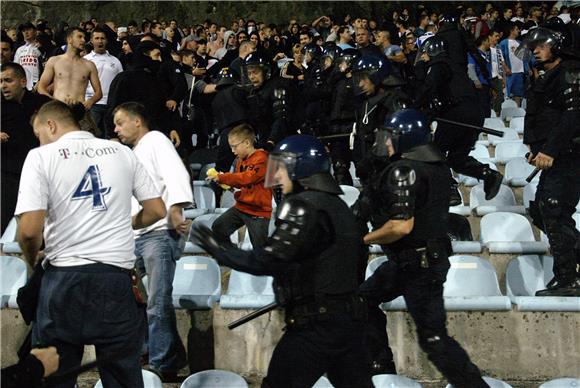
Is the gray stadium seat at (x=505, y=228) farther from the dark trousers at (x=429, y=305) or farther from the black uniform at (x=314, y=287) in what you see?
the black uniform at (x=314, y=287)

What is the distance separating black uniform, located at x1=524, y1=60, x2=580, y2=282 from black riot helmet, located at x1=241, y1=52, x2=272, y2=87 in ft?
13.1

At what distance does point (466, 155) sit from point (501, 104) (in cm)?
605

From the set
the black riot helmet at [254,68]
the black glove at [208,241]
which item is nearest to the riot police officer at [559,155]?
the black glove at [208,241]

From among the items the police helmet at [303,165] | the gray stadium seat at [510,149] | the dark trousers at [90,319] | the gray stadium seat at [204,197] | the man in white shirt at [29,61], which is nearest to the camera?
the dark trousers at [90,319]

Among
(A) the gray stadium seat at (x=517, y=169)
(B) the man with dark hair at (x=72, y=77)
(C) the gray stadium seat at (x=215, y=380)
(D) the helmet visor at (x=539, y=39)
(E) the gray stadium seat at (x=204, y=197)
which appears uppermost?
(B) the man with dark hair at (x=72, y=77)

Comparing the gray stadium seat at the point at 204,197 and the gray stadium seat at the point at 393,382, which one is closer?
the gray stadium seat at the point at 393,382

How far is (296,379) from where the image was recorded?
417 centimetres

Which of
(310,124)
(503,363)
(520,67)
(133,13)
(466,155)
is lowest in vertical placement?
(503,363)

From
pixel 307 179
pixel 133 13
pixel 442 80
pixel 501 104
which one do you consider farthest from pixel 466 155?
pixel 133 13

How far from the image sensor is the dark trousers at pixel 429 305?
4.82 metres

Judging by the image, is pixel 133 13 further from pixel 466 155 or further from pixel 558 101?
pixel 558 101

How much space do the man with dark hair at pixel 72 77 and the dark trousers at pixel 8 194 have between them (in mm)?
1331

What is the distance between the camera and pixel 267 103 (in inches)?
376

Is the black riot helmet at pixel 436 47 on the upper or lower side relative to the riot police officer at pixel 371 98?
upper
